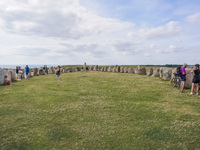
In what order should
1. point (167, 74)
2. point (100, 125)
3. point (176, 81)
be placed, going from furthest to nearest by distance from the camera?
point (167, 74) < point (176, 81) < point (100, 125)

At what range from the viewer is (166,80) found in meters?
19.7

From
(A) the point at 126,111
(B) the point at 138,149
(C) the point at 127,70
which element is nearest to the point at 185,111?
(A) the point at 126,111

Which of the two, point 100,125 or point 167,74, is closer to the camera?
point 100,125

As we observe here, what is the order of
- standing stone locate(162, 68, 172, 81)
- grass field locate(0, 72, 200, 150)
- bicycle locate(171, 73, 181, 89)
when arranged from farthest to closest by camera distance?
1. standing stone locate(162, 68, 172, 81)
2. bicycle locate(171, 73, 181, 89)
3. grass field locate(0, 72, 200, 150)

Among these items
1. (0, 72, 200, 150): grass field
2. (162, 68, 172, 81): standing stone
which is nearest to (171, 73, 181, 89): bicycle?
(162, 68, 172, 81): standing stone

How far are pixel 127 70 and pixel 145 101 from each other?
25418 millimetres

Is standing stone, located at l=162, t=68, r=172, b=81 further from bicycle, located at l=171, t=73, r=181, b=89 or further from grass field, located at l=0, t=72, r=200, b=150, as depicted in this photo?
grass field, located at l=0, t=72, r=200, b=150

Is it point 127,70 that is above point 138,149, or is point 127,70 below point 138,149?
above

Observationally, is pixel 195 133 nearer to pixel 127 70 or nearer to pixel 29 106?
pixel 29 106

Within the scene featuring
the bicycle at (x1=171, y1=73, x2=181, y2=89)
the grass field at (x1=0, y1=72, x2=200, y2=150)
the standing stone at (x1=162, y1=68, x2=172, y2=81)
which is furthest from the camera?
the standing stone at (x1=162, y1=68, x2=172, y2=81)

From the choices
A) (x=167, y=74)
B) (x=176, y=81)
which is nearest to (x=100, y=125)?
(x=176, y=81)

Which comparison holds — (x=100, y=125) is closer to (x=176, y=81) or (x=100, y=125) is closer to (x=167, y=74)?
(x=176, y=81)

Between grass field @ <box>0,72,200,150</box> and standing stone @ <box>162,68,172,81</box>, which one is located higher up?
standing stone @ <box>162,68,172,81</box>

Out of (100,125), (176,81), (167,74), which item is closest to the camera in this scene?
(100,125)
